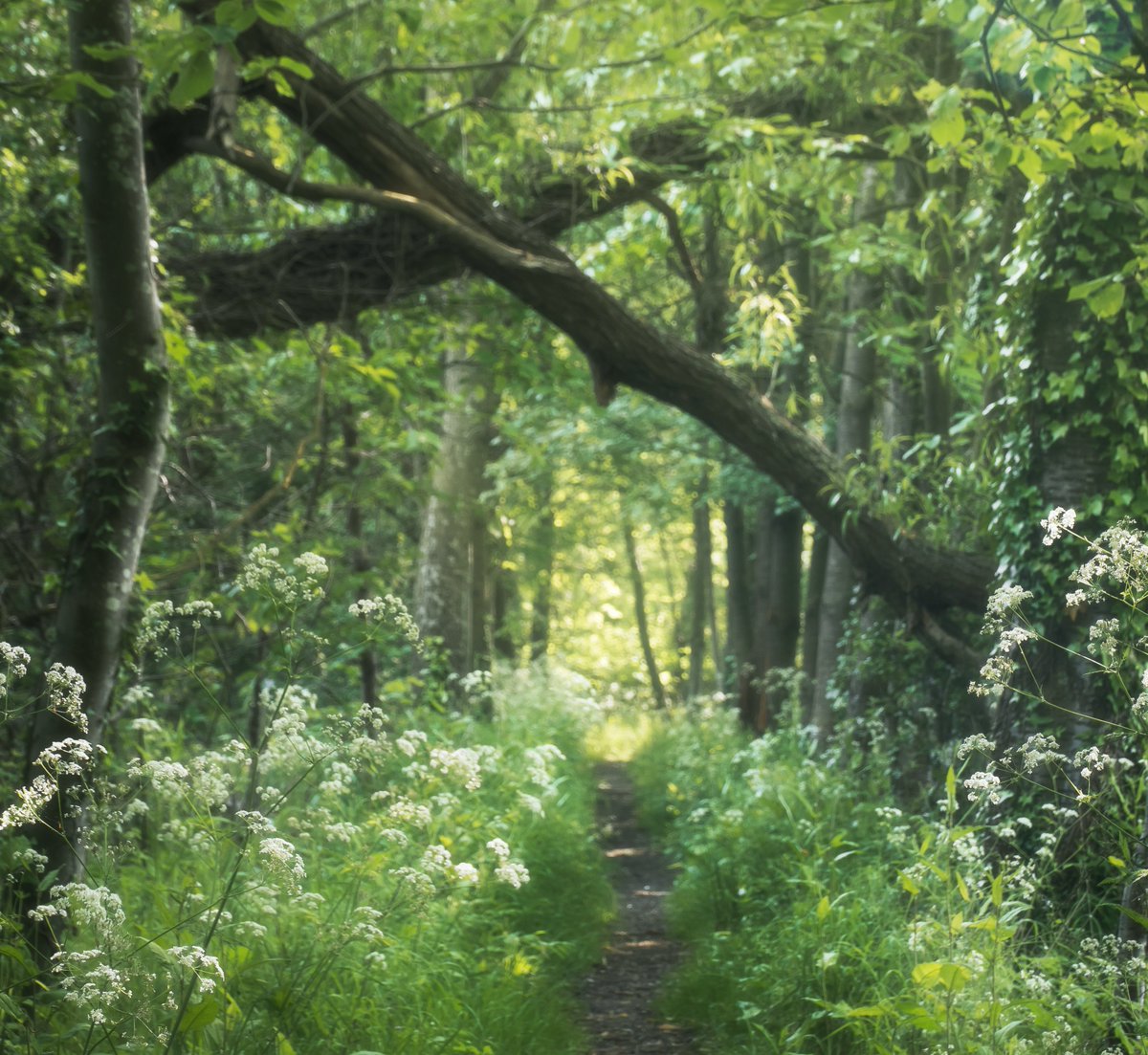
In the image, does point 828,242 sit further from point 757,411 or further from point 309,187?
point 309,187

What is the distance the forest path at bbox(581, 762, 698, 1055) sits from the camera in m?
5.72

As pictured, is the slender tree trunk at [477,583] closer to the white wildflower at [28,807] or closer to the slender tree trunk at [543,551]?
the slender tree trunk at [543,551]

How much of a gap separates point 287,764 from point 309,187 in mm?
3583

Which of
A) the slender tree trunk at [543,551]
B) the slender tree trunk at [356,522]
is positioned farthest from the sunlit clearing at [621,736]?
the slender tree trunk at [356,522]

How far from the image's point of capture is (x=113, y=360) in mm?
4805

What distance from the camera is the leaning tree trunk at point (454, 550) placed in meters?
12.6

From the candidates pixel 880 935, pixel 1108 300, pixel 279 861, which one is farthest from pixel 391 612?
pixel 1108 300

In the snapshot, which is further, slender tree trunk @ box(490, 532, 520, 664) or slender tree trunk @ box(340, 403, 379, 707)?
slender tree trunk @ box(490, 532, 520, 664)

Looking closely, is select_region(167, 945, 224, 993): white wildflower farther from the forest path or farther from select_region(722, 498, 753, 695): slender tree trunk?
select_region(722, 498, 753, 695): slender tree trunk

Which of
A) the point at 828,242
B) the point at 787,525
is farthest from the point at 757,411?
the point at 787,525

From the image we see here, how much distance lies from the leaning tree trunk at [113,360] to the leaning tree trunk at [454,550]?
23.5 feet

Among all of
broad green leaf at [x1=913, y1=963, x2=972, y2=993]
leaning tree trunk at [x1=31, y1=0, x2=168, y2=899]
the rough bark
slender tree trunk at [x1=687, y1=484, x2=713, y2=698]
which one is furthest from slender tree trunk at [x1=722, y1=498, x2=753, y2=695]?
leaning tree trunk at [x1=31, y1=0, x2=168, y2=899]

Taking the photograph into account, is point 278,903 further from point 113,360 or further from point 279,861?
point 113,360

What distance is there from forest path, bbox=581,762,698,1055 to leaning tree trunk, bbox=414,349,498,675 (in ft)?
8.73
